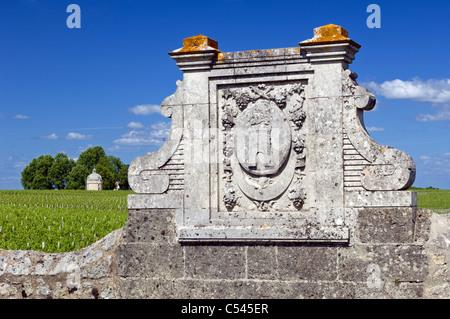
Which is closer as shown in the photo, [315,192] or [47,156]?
[315,192]

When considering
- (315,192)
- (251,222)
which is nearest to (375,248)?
(315,192)

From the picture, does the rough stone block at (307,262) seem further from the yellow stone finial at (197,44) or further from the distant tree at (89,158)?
the distant tree at (89,158)

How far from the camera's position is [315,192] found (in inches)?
248

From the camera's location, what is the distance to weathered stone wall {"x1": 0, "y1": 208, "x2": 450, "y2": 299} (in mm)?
6004

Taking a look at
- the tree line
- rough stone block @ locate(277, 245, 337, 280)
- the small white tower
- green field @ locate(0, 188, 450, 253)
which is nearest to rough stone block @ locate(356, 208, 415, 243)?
rough stone block @ locate(277, 245, 337, 280)

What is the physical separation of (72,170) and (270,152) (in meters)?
50.9

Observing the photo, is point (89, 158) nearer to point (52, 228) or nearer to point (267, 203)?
point (52, 228)

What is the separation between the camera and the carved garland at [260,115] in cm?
→ 635

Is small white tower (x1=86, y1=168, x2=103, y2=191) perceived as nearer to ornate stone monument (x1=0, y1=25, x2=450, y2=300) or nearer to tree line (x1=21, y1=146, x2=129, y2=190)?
tree line (x1=21, y1=146, x2=129, y2=190)

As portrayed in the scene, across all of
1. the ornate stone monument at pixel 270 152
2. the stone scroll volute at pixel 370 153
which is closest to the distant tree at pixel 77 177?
the ornate stone monument at pixel 270 152

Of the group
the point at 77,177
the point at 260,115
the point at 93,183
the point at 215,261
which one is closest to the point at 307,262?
the point at 215,261

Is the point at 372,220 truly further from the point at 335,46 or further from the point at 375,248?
the point at 335,46

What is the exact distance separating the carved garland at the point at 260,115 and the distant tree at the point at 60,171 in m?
51.5

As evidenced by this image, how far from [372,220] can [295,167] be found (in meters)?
0.97
